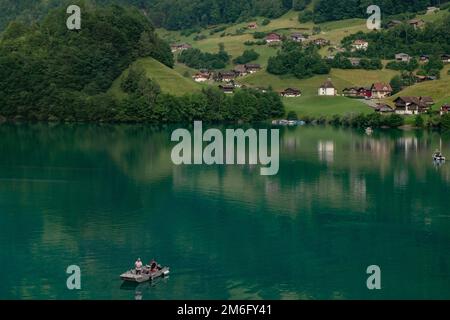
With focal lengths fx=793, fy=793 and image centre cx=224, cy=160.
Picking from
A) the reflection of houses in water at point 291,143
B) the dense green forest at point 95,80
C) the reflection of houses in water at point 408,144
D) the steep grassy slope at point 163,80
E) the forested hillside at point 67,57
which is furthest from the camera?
the steep grassy slope at point 163,80

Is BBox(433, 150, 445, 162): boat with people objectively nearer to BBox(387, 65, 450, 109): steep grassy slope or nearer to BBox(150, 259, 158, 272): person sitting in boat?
BBox(150, 259, 158, 272): person sitting in boat

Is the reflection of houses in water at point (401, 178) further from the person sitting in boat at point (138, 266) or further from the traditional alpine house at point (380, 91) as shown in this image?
the traditional alpine house at point (380, 91)

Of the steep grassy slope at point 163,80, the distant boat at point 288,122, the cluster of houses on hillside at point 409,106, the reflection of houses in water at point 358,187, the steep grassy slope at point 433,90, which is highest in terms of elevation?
the steep grassy slope at point 163,80

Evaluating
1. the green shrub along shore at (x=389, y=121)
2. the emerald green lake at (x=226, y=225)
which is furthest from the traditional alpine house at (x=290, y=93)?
the emerald green lake at (x=226, y=225)

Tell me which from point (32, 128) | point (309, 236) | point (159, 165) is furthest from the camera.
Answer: point (32, 128)

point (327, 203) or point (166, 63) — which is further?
point (166, 63)

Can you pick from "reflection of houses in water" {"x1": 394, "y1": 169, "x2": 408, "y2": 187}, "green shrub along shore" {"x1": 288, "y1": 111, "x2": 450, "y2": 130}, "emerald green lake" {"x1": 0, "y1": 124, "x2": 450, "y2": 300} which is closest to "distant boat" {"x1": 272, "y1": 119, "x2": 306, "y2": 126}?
"green shrub along shore" {"x1": 288, "y1": 111, "x2": 450, "y2": 130}
